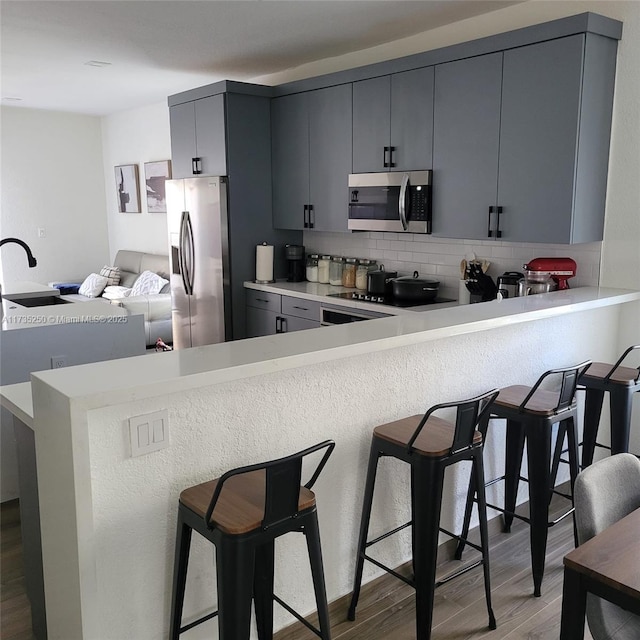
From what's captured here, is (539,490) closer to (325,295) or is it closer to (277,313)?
(325,295)

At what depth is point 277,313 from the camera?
15.4 ft

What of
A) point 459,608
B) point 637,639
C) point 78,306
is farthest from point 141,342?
point 637,639

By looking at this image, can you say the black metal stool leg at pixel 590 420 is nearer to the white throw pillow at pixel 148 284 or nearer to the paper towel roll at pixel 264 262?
the paper towel roll at pixel 264 262

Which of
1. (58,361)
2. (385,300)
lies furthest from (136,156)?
(58,361)

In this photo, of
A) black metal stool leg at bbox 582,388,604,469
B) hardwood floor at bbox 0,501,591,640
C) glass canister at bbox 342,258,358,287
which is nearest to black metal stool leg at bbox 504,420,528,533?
hardwood floor at bbox 0,501,591,640

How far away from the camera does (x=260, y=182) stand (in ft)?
16.2

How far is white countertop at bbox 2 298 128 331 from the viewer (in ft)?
10.4

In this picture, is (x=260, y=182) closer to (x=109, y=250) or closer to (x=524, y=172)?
(x=524, y=172)

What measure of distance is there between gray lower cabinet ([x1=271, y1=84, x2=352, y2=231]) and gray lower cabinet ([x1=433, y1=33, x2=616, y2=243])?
0.88 metres

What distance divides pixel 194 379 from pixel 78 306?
2.12 meters

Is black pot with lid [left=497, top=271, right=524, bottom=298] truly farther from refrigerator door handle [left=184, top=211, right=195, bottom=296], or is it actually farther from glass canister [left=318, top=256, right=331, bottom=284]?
refrigerator door handle [left=184, top=211, right=195, bottom=296]

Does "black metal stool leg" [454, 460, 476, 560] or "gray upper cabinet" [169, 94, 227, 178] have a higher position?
"gray upper cabinet" [169, 94, 227, 178]

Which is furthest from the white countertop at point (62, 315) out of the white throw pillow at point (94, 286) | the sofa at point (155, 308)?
the white throw pillow at point (94, 286)

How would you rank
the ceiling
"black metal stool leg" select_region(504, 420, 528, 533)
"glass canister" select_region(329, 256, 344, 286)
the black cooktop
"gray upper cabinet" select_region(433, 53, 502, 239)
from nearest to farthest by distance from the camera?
"black metal stool leg" select_region(504, 420, 528, 533) → "gray upper cabinet" select_region(433, 53, 502, 239) → the ceiling → the black cooktop → "glass canister" select_region(329, 256, 344, 286)
